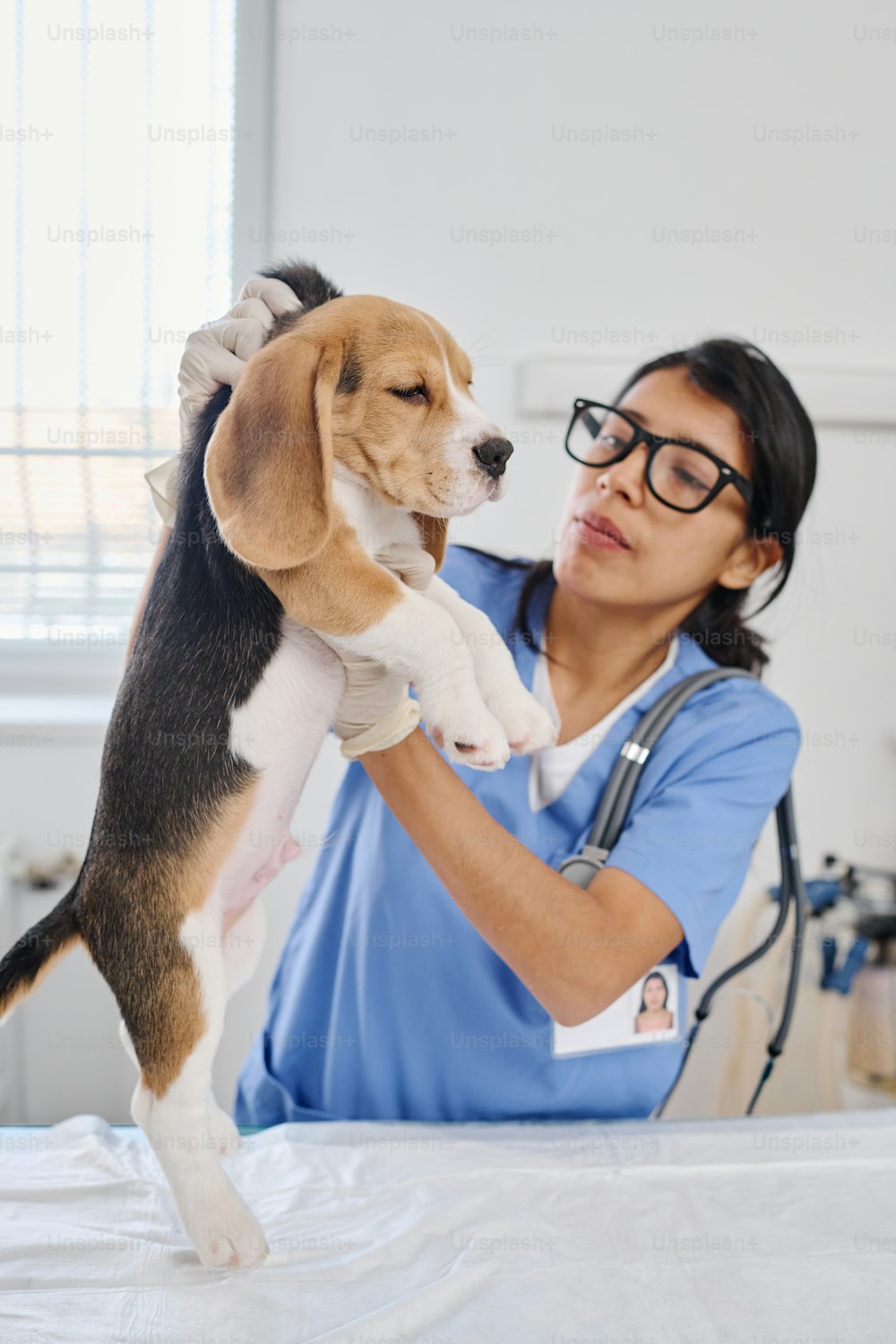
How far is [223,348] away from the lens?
3.22ft

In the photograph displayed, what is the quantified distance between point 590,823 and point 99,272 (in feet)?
6.37

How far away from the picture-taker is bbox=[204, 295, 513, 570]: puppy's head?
0.85 metres

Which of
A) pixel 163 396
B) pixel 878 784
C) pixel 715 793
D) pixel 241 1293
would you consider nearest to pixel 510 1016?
pixel 715 793

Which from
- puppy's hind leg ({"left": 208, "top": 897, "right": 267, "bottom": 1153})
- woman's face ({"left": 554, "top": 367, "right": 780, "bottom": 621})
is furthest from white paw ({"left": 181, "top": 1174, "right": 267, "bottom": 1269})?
woman's face ({"left": 554, "top": 367, "right": 780, "bottom": 621})

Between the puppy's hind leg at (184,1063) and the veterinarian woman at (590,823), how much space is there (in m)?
0.46

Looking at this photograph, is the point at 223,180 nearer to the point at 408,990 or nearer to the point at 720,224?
the point at 720,224

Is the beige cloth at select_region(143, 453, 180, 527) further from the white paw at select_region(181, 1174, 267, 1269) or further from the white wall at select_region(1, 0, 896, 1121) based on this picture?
Answer: the white wall at select_region(1, 0, 896, 1121)

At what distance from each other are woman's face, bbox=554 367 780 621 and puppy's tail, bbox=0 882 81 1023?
81cm

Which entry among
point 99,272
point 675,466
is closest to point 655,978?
point 675,466

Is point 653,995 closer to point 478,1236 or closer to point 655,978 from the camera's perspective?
point 655,978

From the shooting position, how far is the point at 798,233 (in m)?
2.62

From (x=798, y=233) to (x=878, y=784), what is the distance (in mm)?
1396

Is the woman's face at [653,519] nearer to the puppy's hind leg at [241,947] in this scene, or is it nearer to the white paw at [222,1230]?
the puppy's hind leg at [241,947]

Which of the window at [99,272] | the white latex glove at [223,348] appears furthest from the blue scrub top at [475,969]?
the window at [99,272]
